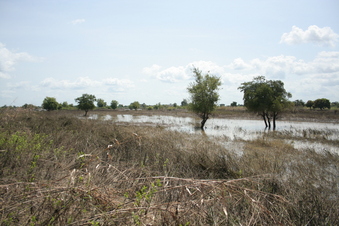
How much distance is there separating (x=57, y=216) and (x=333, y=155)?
1314 cm

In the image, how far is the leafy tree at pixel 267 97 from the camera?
99.8 ft

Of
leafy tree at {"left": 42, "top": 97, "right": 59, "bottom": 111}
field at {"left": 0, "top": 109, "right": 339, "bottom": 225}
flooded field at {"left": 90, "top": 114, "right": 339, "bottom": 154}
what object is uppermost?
leafy tree at {"left": 42, "top": 97, "right": 59, "bottom": 111}

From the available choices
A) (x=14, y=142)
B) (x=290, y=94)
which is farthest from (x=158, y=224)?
(x=290, y=94)

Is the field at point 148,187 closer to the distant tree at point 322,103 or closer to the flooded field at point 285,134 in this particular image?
the flooded field at point 285,134

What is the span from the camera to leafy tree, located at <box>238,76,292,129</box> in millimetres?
30422

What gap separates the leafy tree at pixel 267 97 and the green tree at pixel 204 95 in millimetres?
6185

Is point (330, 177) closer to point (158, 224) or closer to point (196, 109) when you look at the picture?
point (158, 224)

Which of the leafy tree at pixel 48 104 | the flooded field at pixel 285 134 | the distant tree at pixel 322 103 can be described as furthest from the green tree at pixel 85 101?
the distant tree at pixel 322 103

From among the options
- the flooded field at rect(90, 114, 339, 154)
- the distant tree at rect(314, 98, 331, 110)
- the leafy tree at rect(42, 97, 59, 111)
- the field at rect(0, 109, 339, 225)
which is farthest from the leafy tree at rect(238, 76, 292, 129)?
the distant tree at rect(314, 98, 331, 110)

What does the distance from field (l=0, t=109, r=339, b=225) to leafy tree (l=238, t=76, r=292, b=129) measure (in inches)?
758

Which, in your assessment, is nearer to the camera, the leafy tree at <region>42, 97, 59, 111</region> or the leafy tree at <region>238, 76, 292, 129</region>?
the leafy tree at <region>238, 76, 292, 129</region>

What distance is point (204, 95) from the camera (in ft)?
94.1

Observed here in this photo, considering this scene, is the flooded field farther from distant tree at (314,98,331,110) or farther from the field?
distant tree at (314,98,331,110)

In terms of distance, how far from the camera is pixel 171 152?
9078 millimetres
